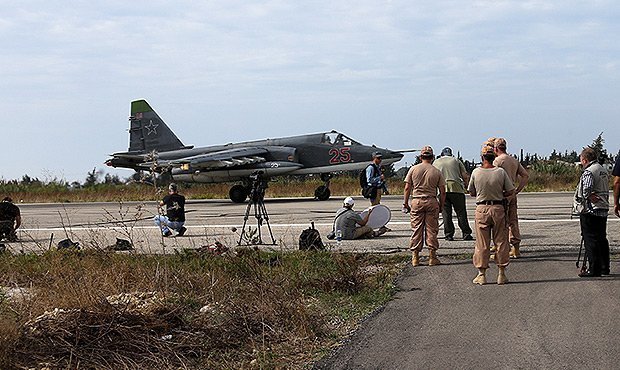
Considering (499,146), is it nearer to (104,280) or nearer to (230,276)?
(230,276)

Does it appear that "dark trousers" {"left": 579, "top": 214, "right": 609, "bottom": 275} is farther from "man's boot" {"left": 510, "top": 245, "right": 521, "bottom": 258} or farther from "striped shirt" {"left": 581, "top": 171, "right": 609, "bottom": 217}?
"man's boot" {"left": 510, "top": 245, "right": 521, "bottom": 258}

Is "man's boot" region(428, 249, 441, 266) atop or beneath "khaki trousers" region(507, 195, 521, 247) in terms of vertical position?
beneath

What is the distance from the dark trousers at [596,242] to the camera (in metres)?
11.6

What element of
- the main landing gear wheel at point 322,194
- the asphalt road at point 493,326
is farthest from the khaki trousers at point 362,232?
the main landing gear wheel at point 322,194

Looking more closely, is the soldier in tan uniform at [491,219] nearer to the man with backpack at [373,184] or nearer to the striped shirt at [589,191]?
the striped shirt at [589,191]

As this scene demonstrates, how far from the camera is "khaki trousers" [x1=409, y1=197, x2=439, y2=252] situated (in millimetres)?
12891

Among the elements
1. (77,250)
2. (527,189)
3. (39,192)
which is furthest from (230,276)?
(39,192)

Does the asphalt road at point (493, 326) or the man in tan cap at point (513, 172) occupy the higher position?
the man in tan cap at point (513, 172)

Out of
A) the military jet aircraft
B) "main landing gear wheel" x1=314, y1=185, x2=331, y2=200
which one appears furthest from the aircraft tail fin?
"main landing gear wheel" x1=314, y1=185, x2=331, y2=200

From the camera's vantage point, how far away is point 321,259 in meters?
13.3

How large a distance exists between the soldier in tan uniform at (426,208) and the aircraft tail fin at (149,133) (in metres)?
27.0

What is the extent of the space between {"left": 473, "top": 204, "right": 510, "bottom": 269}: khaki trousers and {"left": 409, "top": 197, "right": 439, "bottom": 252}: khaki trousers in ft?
4.55

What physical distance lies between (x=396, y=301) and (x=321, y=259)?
3040mm

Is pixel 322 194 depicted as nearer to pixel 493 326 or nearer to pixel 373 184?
pixel 373 184
